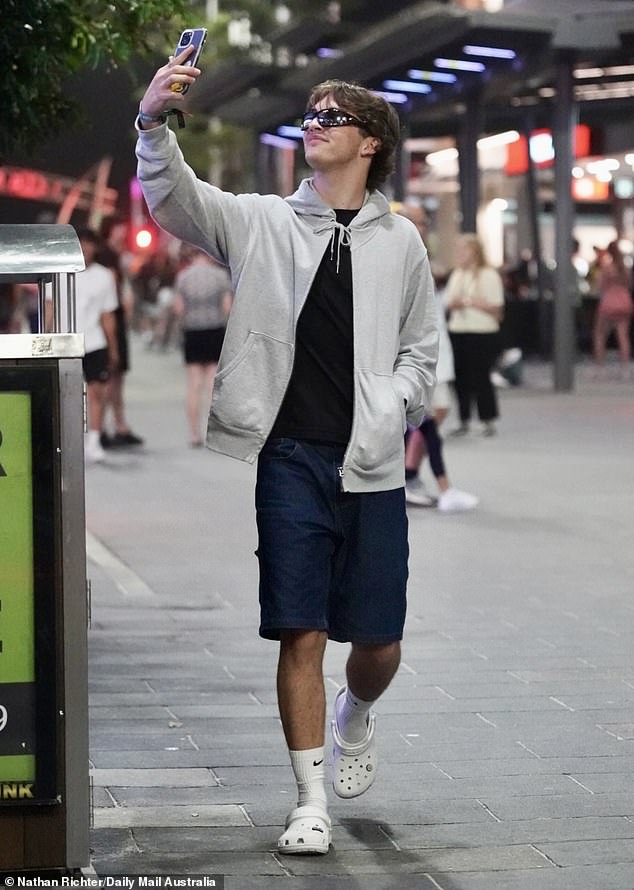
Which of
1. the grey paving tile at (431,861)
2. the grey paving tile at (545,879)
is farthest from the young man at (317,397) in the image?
the grey paving tile at (545,879)

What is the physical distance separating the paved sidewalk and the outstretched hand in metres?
1.90

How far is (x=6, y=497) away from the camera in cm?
414

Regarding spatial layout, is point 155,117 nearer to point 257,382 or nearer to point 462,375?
point 257,382

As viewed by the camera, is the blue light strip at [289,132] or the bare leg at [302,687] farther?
the blue light strip at [289,132]

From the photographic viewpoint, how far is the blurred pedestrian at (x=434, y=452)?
38.1 feet

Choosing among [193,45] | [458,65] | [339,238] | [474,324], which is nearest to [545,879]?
[339,238]

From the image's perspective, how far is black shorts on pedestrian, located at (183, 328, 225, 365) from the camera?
16141mm

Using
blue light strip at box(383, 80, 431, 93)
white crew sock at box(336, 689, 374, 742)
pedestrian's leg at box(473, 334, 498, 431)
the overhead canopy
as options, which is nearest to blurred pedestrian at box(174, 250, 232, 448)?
pedestrian's leg at box(473, 334, 498, 431)

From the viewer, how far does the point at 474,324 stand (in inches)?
650

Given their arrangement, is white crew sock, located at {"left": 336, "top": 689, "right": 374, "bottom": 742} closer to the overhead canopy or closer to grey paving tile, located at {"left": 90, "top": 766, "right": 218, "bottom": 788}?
grey paving tile, located at {"left": 90, "top": 766, "right": 218, "bottom": 788}

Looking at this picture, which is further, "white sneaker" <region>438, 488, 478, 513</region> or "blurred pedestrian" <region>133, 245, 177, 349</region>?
"blurred pedestrian" <region>133, 245, 177, 349</region>

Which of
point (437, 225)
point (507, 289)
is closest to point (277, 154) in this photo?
point (437, 225)

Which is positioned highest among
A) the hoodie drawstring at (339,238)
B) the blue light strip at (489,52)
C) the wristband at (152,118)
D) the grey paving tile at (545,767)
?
the blue light strip at (489,52)

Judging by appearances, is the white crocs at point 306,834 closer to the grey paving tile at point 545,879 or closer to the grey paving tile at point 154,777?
the grey paving tile at point 545,879
